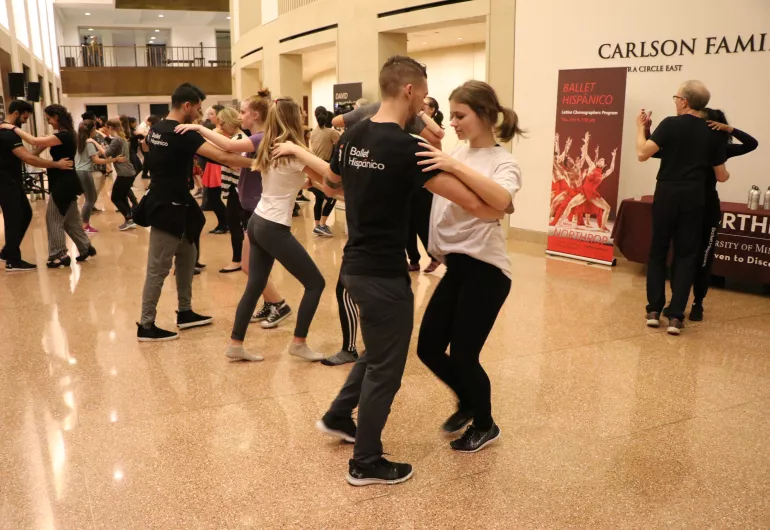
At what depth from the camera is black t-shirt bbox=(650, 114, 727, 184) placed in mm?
4773

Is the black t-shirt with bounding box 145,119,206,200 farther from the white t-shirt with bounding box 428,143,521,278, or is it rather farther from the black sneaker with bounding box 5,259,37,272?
the black sneaker with bounding box 5,259,37,272

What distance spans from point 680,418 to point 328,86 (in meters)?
16.7

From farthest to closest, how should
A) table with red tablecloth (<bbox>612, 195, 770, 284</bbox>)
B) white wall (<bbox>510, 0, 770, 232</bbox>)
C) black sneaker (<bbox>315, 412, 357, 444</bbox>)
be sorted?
white wall (<bbox>510, 0, 770, 232</bbox>)
table with red tablecloth (<bbox>612, 195, 770, 284</bbox>)
black sneaker (<bbox>315, 412, 357, 444</bbox>)

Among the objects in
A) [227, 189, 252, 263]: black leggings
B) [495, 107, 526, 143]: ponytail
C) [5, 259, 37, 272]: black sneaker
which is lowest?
[5, 259, 37, 272]: black sneaker

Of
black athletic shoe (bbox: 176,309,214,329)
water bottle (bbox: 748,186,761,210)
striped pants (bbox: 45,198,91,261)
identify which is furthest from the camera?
striped pants (bbox: 45,198,91,261)

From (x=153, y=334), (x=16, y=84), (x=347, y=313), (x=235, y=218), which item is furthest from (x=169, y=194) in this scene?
(x=16, y=84)

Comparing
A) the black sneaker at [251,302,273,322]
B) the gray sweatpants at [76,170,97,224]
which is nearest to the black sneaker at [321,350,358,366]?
the black sneaker at [251,302,273,322]

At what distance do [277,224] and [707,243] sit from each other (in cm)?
333

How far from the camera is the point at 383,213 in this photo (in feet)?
7.77

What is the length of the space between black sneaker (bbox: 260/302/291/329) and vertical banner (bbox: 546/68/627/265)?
3793mm

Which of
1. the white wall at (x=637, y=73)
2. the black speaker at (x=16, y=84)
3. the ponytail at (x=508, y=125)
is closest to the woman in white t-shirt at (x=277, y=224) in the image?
the ponytail at (x=508, y=125)

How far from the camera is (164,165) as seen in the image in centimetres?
433

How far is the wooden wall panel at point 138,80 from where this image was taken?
27.1 metres

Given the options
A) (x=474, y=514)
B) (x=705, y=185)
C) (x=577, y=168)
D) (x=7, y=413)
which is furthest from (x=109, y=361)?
(x=577, y=168)
